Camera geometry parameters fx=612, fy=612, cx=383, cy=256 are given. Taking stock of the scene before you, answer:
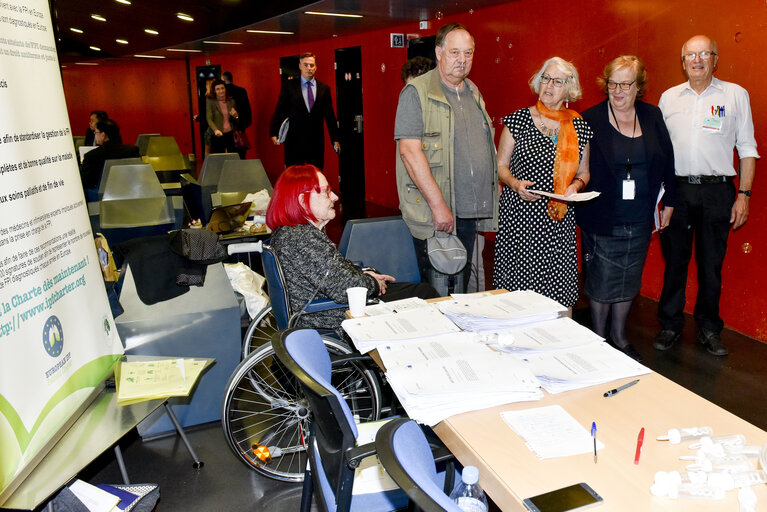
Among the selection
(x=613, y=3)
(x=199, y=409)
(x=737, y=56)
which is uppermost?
(x=613, y=3)

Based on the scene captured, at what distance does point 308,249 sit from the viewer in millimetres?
2521

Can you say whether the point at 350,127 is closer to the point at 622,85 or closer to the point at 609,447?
the point at 622,85

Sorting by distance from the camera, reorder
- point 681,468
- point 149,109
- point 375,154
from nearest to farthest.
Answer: point 681,468, point 375,154, point 149,109

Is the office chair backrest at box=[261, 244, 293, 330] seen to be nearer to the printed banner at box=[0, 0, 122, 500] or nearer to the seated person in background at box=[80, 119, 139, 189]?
the printed banner at box=[0, 0, 122, 500]

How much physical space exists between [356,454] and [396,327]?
639 mm

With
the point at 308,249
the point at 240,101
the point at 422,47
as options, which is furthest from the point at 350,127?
the point at 308,249

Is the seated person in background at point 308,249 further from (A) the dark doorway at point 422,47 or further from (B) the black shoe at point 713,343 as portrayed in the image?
(A) the dark doorway at point 422,47

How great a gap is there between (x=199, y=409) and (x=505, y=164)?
6.39 feet

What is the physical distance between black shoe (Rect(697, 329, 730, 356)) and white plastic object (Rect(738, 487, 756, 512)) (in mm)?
2966

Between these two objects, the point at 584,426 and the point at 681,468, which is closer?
the point at 681,468

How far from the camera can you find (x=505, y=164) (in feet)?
10.2

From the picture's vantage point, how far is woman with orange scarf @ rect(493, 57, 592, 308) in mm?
2990

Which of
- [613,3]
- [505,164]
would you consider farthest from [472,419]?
[613,3]

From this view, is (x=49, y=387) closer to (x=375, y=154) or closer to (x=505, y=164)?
(x=505, y=164)
